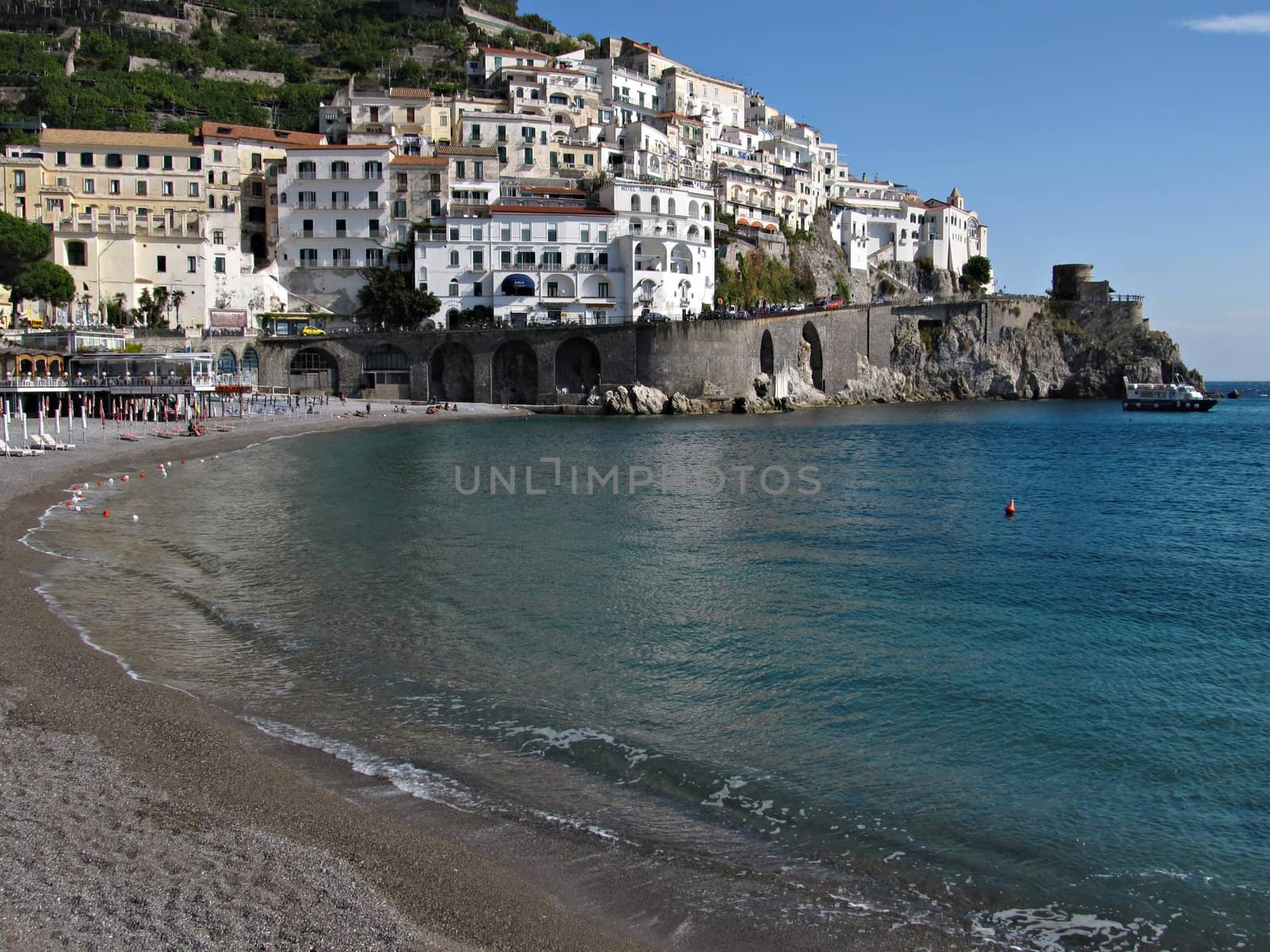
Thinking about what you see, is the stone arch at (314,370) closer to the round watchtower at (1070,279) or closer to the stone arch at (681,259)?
the stone arch at (681,259)

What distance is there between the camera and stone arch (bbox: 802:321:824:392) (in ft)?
260

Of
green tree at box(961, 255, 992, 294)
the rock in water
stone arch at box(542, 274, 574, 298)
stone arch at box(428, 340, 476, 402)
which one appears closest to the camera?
the rock in water

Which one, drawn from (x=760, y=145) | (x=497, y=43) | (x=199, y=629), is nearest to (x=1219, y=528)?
(x=199, y=629)

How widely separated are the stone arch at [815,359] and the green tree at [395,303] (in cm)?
3116

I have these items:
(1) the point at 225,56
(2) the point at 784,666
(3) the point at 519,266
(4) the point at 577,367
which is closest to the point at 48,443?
(2) the point at 784,666

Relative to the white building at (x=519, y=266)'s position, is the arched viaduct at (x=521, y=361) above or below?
below

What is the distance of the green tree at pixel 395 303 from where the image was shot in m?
62.7

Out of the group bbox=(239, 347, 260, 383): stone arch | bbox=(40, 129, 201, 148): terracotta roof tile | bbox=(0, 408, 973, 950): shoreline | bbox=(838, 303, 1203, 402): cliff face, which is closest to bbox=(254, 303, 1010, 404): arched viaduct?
bbox=(239, 347, 260, 383): stone arch

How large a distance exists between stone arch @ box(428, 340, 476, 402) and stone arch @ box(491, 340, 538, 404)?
1779mm

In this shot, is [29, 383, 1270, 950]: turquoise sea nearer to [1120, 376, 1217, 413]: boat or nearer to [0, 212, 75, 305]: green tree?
[0, 212, 75, 305]: green tree

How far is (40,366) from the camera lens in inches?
1834

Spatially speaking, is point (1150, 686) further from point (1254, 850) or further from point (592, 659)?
point (592, 659)

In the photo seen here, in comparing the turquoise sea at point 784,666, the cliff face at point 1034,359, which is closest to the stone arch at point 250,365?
the turquoise sea at point 784,666

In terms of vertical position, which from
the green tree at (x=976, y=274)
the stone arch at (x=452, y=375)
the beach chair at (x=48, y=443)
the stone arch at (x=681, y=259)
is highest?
the green tree at (x=976, y=274)
